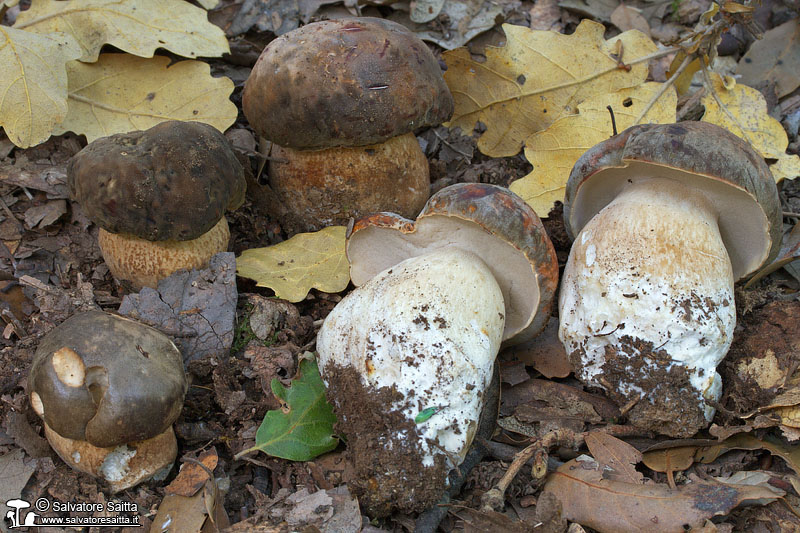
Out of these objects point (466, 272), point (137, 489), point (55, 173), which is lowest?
point (137, 489)

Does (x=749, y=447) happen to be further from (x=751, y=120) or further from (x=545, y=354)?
(x=751, y=120)

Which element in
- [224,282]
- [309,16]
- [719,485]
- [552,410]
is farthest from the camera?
[309,16]

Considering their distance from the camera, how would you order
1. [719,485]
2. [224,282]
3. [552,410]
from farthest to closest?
[224,282]
[552,410]
[719,485]

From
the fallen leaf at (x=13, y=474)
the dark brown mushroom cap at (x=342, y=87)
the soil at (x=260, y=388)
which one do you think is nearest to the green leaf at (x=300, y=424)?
the soil at (x=260, y=388)

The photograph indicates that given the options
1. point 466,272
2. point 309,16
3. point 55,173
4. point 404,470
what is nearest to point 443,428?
point 404,470

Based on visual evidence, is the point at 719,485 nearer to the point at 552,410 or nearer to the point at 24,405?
the point at 552,410

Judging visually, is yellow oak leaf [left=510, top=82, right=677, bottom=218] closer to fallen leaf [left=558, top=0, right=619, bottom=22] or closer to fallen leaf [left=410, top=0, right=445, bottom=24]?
fallen leaf [left=558, top=0, right=619, bottom=22]

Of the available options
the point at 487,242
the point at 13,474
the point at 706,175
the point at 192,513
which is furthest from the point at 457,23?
the point at 13,474
